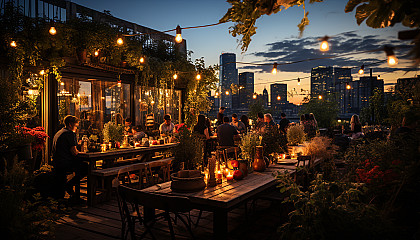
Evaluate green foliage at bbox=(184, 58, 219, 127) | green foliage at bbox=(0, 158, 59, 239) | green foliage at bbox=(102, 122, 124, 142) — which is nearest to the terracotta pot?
green foliage at bbox=(0, 158, 59, 239)

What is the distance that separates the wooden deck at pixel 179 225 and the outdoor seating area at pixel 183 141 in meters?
0.03

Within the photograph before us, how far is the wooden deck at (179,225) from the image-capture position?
3787 mm

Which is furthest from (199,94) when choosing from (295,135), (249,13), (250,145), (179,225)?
(249,13)

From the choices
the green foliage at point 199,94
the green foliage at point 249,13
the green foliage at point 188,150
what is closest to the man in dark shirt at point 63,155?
the green foliage at point 188,150

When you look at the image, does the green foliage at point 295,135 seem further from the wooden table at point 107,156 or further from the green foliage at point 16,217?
the green foliage at point 16,217

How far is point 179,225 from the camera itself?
13.5ft

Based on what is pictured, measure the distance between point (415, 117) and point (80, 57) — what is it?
7.30 m

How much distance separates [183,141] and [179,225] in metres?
1.21

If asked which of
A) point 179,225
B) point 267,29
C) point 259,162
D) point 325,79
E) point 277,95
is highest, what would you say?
point 325,79

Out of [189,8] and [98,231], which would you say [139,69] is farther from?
[98,231]

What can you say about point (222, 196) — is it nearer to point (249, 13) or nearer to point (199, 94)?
point (249, 13)

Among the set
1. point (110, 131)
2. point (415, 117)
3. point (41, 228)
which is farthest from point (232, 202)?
point (110, 131)

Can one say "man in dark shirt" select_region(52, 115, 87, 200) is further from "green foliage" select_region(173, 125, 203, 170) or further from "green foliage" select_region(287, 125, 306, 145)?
"green foliage" select_region(287, 125, 306, 145)

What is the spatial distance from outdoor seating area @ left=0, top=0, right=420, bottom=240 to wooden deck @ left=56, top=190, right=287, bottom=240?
3cm
